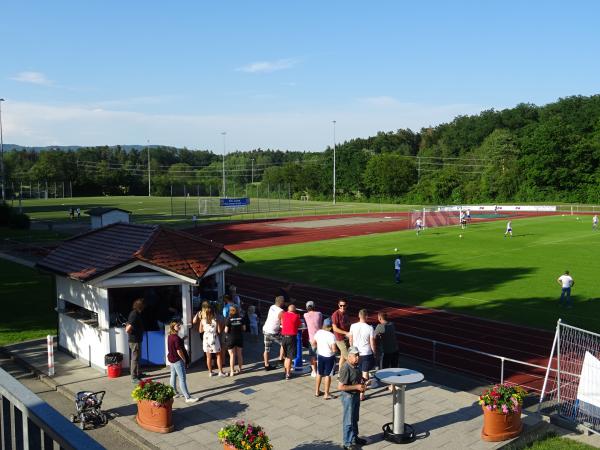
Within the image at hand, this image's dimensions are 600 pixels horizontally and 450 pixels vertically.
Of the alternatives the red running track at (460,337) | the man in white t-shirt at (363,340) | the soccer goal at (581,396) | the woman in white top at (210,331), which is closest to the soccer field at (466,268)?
the red running track at (460,337)

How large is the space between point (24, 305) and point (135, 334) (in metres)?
12.4

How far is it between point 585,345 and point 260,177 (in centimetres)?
15470

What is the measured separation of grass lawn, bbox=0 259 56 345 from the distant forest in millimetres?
53495

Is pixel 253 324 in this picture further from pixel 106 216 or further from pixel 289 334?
pixel 106 216

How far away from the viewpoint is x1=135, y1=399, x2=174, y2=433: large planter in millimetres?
11047

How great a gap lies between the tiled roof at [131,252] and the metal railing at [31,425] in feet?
38.7

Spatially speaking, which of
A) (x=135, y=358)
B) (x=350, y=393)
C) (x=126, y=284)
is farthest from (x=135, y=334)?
(x=350, y=393)

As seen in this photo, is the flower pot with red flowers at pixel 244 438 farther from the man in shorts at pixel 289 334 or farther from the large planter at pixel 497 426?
the man in shorts at pixel 289 334

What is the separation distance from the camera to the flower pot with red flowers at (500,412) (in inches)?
425

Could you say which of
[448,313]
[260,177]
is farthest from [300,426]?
[260,177]

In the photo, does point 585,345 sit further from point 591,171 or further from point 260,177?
point 260,177

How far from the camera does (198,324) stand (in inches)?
583

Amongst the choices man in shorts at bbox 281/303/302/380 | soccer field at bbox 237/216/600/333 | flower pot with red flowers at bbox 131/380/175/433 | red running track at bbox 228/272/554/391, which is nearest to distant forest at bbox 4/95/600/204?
soccer field at bbox 237/216/600/333

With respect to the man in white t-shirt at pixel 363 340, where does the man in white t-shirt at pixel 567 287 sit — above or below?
below
